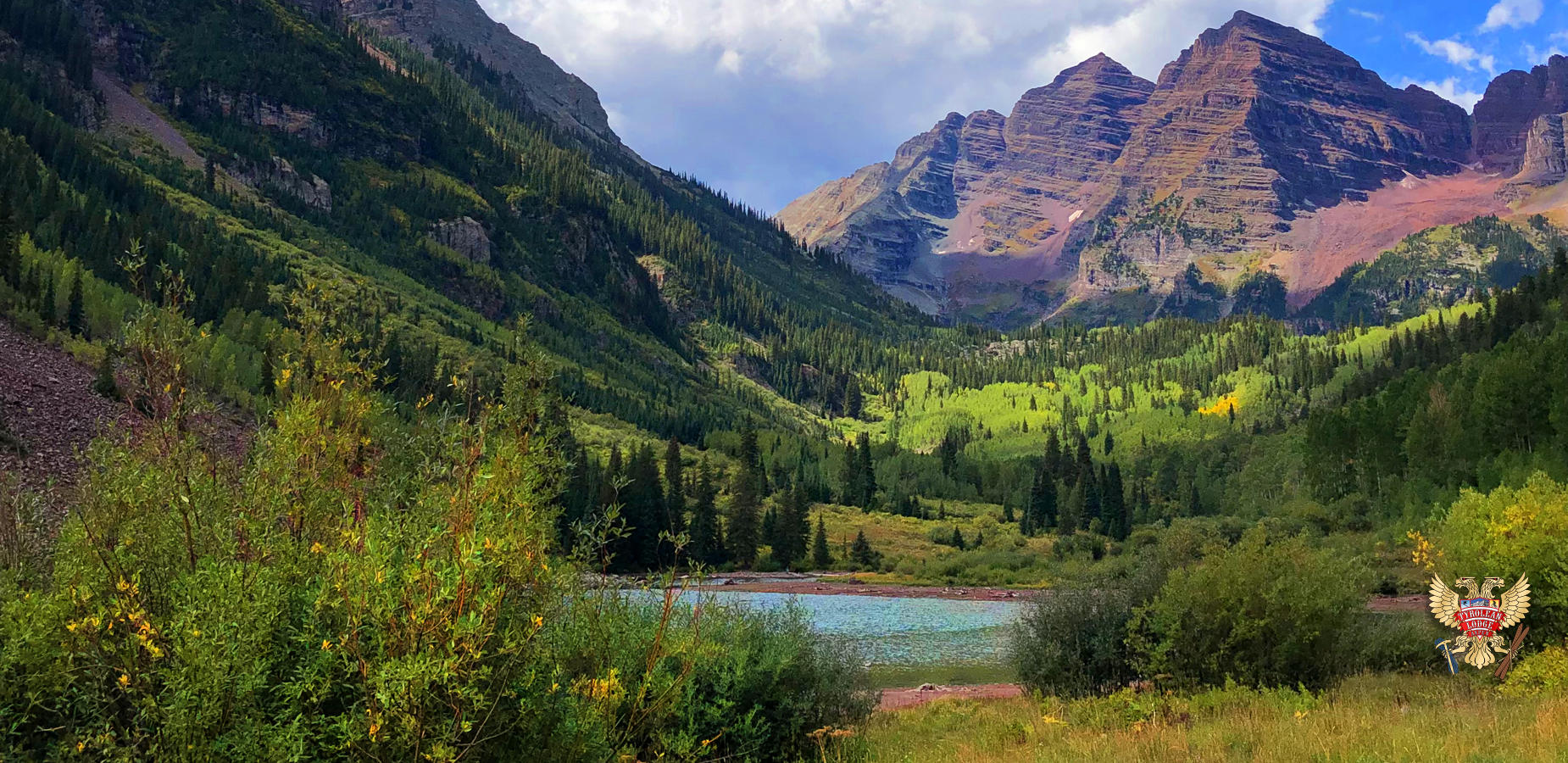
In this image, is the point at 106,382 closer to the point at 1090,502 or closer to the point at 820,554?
the point at 820,554

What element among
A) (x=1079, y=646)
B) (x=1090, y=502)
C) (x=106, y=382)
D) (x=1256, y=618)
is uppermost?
(x=106, y=382)

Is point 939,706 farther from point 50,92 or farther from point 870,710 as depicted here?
point 50,92

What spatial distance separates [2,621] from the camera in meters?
9.34

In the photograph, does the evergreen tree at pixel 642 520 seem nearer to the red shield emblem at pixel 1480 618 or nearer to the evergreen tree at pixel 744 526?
the evergreen tree at pixel 744 526

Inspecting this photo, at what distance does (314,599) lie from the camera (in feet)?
30.6

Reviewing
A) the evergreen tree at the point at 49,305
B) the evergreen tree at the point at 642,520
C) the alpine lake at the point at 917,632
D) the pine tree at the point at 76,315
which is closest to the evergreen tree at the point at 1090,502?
the alpine lake at the point at 917,632

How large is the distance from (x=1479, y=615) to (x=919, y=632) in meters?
45.5

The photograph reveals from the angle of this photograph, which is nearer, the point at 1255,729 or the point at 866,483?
the point at 1255,729

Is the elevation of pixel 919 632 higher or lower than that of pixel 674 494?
lower

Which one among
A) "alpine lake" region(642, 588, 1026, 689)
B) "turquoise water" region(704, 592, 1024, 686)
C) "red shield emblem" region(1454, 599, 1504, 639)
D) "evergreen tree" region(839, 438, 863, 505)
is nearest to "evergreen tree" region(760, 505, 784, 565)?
"alpine lake" region(642, 588, 1026, 689)


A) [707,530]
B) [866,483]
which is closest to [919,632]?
[707,530]

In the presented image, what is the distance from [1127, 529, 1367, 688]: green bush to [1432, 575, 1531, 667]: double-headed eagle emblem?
16.1 ft

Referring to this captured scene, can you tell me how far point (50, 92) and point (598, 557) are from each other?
223 m

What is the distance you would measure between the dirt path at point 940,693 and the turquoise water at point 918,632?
248 cm
